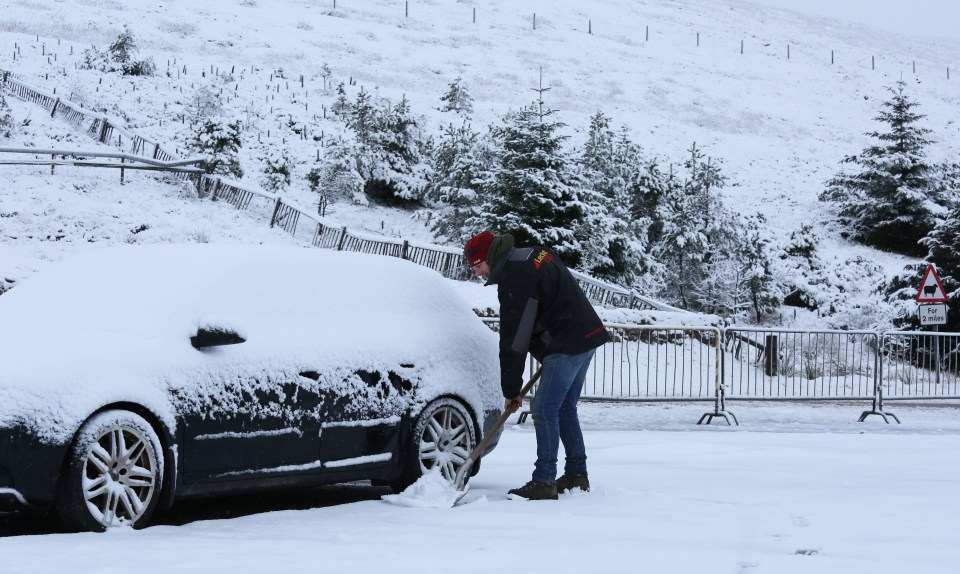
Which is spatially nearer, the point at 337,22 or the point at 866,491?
the point at 866,491

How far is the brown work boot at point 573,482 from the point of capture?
7.47 metres

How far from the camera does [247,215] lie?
27156 mm

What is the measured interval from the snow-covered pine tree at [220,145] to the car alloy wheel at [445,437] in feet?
76.3

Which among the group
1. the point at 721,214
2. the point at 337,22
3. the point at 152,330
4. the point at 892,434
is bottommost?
the point at 892,434

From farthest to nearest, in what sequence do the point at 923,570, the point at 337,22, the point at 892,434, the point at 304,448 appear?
the point at 337,22 < the point at 892,434 < the point at 304,448 < the point at 923,570

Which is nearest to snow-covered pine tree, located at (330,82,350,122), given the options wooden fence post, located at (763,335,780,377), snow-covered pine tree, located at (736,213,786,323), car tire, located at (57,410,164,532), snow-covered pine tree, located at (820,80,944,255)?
snow-covered pine tree, located at (820,80,944,255)

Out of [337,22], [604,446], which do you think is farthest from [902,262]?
[337,22]

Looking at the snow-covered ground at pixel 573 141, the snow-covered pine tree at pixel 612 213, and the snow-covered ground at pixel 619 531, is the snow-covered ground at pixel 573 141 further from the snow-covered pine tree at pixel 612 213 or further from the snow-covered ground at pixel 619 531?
the snow-covered pine tree at pixel 612 213

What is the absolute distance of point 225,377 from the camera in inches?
252

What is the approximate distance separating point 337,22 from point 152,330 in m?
70.8


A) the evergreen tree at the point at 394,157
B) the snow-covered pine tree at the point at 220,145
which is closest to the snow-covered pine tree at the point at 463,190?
the evergreen tree at the point at 394,157

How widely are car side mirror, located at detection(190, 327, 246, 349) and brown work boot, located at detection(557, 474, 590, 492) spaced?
2.36 m

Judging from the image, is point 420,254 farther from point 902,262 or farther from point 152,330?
point 902,262

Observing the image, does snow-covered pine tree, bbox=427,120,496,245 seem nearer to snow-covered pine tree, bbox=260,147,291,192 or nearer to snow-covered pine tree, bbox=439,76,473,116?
snow-covered pine tree, bbox=260,147,291,192
